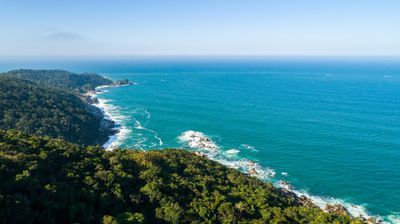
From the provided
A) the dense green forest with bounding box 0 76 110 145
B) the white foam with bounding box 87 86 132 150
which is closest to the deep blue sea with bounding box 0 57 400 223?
the white foam with bounding box 87 86 132 150

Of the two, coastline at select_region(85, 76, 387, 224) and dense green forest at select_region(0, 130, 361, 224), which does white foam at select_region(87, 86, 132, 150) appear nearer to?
coastline at select_region(85, 76, 387, 224)

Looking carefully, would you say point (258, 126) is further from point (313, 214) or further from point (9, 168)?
point (9, 168)

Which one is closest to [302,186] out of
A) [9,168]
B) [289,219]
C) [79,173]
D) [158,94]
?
[289,219]

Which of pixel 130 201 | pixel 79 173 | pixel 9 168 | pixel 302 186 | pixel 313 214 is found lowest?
pixel 302 186

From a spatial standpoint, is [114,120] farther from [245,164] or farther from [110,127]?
[245,164]

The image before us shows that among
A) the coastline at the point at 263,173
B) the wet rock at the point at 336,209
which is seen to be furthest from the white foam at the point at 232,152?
the wet rock at the point at 336,209

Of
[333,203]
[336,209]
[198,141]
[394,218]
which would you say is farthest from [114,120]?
[394,218]
